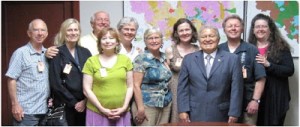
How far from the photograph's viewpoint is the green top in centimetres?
283

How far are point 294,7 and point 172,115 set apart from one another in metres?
1.98

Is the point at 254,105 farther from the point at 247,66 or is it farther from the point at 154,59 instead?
the point at 154,59

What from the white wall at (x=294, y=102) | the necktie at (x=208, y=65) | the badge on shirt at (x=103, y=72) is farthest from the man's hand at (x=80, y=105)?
the white wall at (x=294, y=102)

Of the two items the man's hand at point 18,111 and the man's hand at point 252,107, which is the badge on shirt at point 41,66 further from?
the man's hand at point 252,107

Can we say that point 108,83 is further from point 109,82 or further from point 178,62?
point 178,62

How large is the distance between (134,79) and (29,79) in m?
0.79

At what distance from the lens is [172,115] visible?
3.11 meters

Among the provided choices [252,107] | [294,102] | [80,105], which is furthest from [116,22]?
[294,102]

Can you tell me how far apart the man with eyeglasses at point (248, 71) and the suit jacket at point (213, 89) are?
0.76ft

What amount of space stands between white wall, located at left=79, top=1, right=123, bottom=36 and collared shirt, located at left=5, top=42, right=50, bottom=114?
4.17 ft

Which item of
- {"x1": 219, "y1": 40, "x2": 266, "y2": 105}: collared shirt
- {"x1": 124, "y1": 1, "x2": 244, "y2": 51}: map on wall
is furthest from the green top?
{"x1": 124, "y1": 1, "x2": 244, "y2": 51}: map on wall

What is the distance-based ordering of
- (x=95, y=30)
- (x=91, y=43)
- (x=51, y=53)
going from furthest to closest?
(x=95, y=30), (x=91, y=43), (x=51, y=53)

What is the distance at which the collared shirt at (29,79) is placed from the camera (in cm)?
286

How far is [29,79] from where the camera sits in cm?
288
